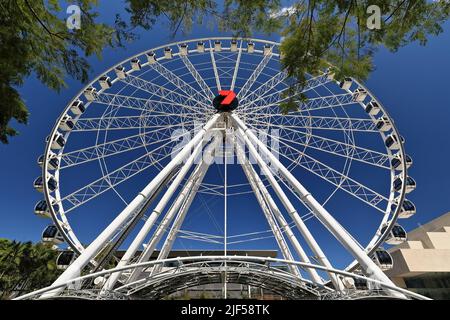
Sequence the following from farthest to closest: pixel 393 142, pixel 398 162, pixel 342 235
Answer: pixel 393 142 → pixel 398 162 → pixel 342 235

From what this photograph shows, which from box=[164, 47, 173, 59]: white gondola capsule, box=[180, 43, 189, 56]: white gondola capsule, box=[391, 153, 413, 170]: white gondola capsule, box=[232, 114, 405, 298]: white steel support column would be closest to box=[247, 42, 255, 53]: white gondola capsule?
box=[180, 43, 189, 56]: white gondola capsule

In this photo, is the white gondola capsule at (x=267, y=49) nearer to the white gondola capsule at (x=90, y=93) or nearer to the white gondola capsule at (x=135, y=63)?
the white gondola capsule at (x=135, y=63)

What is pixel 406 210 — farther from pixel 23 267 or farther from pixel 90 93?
pixel 23 267

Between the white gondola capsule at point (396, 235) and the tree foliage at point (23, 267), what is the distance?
2998cm

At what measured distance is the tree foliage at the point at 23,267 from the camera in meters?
26.4

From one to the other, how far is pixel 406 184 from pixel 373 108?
5023 millimetres

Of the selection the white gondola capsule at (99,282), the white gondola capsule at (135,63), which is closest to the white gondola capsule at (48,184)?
the white gondola capsule at (99,282)

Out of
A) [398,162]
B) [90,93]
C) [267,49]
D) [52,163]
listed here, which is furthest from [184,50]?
[398,162]

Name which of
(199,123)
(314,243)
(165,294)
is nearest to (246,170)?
(199,123)

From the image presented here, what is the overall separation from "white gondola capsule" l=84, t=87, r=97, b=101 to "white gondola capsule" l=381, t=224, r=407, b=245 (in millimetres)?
19027

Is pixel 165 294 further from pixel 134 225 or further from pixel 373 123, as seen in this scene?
pixel 373 123

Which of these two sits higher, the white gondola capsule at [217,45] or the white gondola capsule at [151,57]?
the white gondola capsule at [217,45]

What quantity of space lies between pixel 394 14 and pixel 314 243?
28.5 ft

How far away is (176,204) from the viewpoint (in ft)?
46.6
